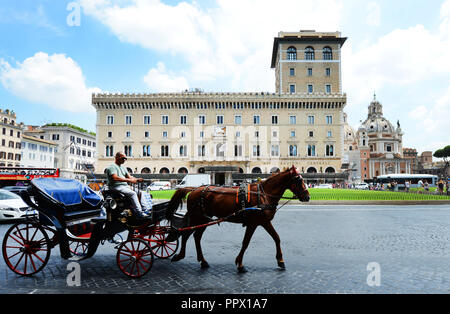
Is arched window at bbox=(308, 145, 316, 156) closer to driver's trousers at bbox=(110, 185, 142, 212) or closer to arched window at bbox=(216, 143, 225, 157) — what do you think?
arched window at bbox=(216, 143, 225, 157)

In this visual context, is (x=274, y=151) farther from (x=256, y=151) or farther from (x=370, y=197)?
(x=370, y=197)

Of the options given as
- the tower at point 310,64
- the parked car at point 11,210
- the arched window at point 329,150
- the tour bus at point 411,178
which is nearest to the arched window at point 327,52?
the tower at point 310,64

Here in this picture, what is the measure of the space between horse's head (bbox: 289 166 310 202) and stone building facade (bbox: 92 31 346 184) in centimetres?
4808

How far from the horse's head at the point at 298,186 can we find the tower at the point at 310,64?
53.4 m

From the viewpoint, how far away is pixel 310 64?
187ft

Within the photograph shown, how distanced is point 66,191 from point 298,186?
158 inches

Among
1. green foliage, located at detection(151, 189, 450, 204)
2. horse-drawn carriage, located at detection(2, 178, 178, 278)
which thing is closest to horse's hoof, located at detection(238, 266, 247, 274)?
horse-drawn carriage, located at detection(2, 178, 178, 278)

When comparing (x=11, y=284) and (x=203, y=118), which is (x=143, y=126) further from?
(x=11, y=284)

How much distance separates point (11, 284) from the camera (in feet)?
14.2

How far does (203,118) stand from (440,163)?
326 feet

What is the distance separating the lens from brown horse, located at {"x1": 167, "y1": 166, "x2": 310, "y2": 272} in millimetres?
5145

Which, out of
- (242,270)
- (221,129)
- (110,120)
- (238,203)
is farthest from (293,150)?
(242,270)

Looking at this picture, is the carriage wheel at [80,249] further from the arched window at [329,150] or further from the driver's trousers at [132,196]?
the arched window at [329,150]

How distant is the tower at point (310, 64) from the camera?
186 ft
